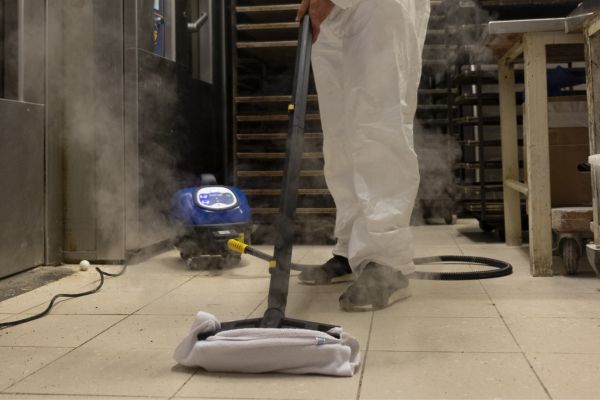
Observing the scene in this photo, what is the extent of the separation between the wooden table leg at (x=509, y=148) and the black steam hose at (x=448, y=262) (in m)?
0.46

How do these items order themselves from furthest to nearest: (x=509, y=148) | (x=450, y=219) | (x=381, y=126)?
1. (x=450, y=219)
2. (x=509, y=148)
3. (x=381, y=126)

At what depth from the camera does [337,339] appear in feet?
3.31

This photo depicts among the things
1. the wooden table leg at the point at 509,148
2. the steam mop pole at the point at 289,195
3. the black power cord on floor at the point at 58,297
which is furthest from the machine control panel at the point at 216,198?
the wooden table leg at the point at 509,148

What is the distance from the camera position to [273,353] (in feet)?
3.20

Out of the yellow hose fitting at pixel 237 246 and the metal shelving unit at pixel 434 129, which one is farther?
the metal shelving unit at pixel 434 129

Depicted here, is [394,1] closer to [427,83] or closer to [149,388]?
[149,388]

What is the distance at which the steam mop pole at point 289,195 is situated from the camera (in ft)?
3.83

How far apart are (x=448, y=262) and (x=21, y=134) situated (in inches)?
56.7

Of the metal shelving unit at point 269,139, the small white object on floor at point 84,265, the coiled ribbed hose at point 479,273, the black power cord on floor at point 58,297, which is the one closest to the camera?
the black power cord on floor at point 58,297

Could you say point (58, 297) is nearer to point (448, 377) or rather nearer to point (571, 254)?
point (448, 377)

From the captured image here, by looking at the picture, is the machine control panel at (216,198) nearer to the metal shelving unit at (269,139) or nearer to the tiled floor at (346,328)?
the tiled floor at (346,328)

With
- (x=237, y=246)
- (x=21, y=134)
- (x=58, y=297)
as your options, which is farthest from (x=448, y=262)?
(x=21, y=134)

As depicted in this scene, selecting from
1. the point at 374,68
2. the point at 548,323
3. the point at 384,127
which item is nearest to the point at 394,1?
the point at 374,68

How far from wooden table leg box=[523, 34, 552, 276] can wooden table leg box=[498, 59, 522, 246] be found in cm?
51
